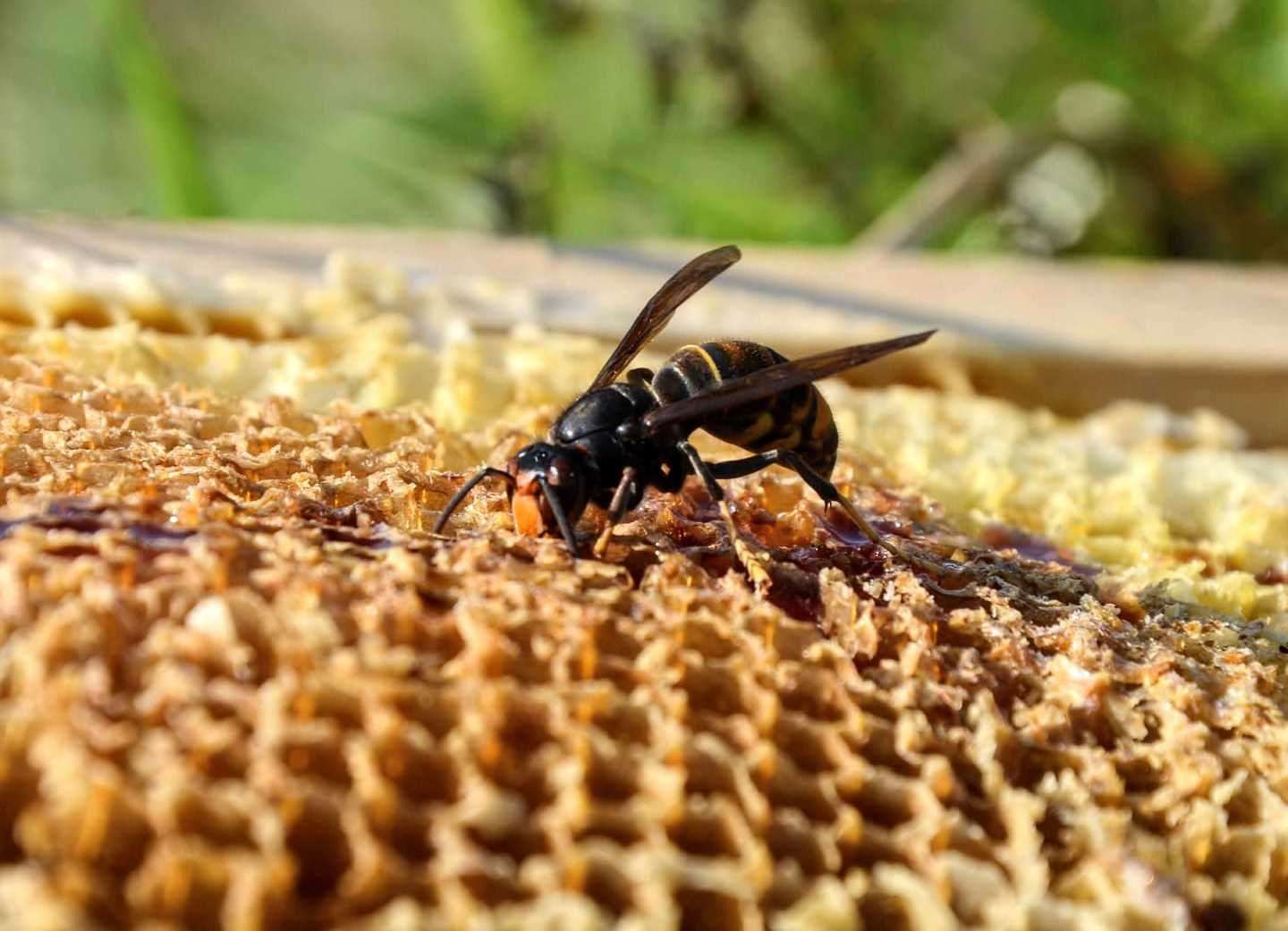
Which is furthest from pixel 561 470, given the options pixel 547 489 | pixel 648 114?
pixel 648 114

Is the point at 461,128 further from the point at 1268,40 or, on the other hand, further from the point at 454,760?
the point at 454,760

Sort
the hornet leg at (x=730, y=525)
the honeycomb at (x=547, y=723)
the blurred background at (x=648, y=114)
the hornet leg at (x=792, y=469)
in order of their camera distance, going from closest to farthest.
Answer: the honeycomb at (x=547, y=723)
the hornet leg at (x=730, y=525)
the hornet leg at (x=792, y=469)
the blurred background at (x=648, y=114)

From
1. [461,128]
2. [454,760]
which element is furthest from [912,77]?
[454,760]

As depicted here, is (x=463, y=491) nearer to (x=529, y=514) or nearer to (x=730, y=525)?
(x=529, y=514)

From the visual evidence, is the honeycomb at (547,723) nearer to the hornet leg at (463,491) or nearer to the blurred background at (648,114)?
the hornet leg at (463,491)

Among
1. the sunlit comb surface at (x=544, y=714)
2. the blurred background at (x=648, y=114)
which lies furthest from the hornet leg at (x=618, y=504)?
the blurred background at (x=648, y=114)

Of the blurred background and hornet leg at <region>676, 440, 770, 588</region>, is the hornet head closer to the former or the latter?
hornet leg at <region>676, 440, 770, 588</region>

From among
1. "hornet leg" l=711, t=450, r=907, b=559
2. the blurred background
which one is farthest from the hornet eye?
the blurred background
